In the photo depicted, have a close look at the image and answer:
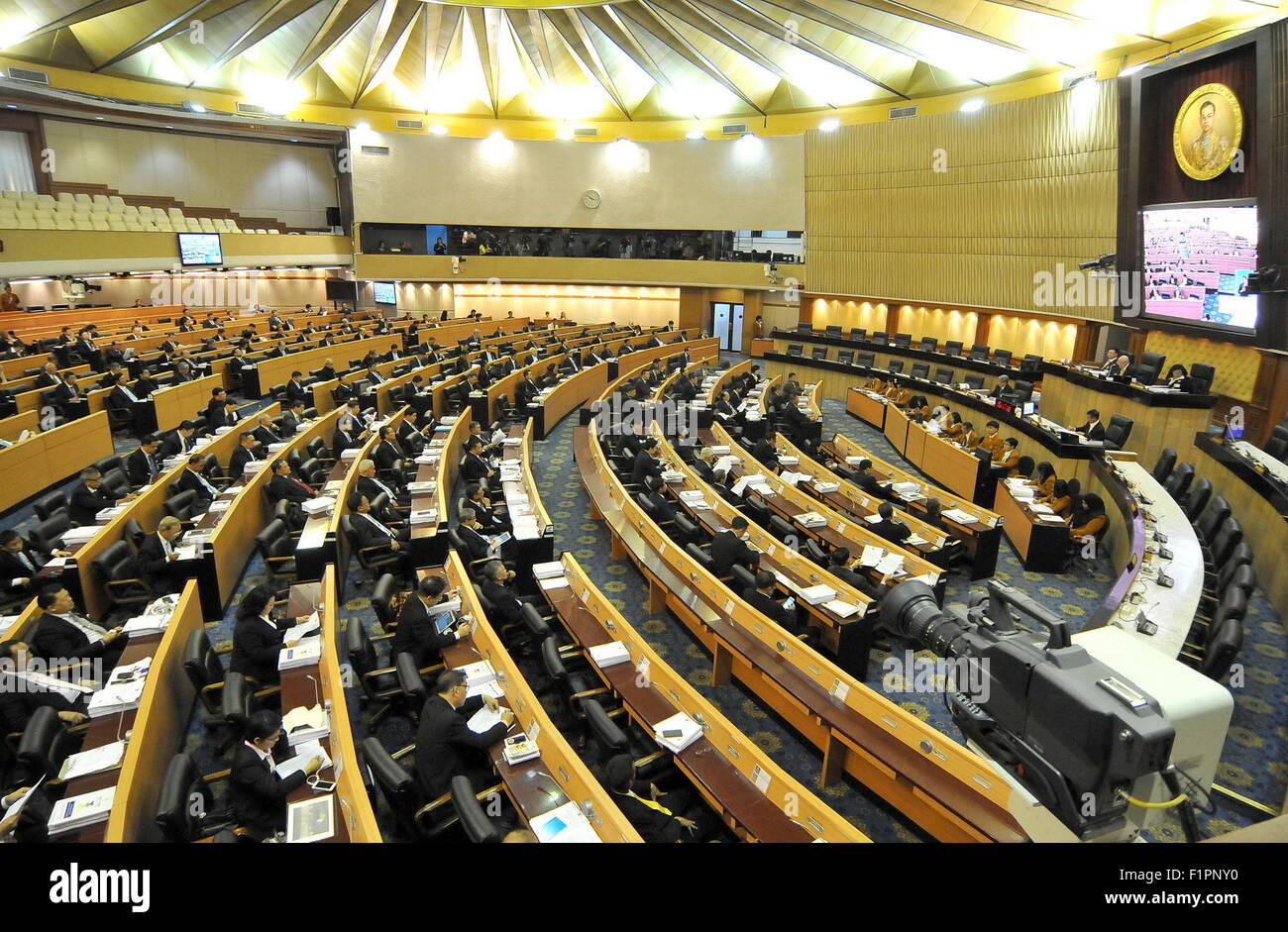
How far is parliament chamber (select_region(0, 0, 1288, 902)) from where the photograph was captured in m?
4.35

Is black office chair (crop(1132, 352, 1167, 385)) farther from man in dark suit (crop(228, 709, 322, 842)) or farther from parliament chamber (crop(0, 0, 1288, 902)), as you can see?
man in dark suit (crop(228, 709, 322, 842))

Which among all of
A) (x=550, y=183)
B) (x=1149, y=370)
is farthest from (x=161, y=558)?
(x=550, y=183)

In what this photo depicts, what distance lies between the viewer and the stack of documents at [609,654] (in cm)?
563

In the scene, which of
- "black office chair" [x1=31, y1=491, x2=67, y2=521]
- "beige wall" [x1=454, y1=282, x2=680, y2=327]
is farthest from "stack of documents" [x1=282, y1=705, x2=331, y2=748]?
"beige wall" [x1=454, y1=282, x2=680, y2=327]

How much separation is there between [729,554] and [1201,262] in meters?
9.81

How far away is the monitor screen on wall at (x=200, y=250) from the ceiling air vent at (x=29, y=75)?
4597 mm

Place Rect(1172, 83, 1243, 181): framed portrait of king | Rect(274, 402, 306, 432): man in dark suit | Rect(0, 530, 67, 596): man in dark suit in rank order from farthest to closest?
1. Rect(274, 402, 306, 432): man in dark suit
2. Rect(1172, 83, 1243, 181): framed portrait of king
3. Rect(0, 530, 67, 596): man in dark suit

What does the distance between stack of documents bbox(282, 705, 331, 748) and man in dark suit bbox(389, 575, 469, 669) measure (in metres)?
0.81

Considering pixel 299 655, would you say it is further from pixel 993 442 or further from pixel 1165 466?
pixel 1165 466

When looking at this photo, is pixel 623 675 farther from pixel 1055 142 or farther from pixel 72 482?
pixel 1055 142

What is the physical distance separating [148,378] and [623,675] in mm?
11667

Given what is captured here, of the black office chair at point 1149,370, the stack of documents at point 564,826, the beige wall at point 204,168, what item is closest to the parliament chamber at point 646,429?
the stack of documents at point 564,826

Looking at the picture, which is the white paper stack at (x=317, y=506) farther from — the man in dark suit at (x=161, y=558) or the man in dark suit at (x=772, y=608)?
the man in dark suit at (x=772, y=608)

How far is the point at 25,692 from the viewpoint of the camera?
5109 millimetres
